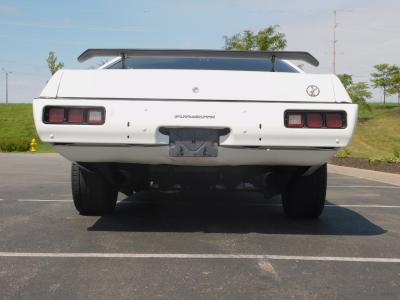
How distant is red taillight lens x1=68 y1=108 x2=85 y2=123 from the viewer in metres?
3.79

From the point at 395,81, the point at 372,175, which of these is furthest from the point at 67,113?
the point at 395,81

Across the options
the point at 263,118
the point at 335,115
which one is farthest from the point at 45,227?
the point at 335,115

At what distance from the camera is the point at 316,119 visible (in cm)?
383

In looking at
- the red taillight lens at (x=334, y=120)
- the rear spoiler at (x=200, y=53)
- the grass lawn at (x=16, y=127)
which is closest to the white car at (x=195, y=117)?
the red taillight lens at (x=334, y=120)

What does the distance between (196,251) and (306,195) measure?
149cm

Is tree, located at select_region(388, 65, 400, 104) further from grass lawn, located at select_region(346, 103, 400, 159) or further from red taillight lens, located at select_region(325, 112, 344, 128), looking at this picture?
red taillight lens, located at select_region(325, 112, 344, 128)

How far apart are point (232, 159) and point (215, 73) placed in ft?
2.18

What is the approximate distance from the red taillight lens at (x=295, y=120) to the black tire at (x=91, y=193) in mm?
1893

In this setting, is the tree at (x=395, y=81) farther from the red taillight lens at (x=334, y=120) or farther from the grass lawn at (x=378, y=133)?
the red taillight lens at (x=334, y=120)

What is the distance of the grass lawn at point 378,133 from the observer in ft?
98.2

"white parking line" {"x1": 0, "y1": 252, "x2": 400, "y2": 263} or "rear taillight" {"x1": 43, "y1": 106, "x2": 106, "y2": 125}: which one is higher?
"rear taillight" {"x1": 43, "y1": 106, "x2": 106, "y2": 125}

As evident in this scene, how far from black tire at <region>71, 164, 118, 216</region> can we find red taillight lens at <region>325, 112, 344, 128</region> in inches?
83.7

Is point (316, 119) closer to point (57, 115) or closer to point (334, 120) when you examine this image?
point (334, 120)

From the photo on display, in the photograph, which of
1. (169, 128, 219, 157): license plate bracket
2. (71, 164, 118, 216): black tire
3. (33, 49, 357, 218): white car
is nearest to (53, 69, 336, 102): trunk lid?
(33, 49, 357, 218): white car
